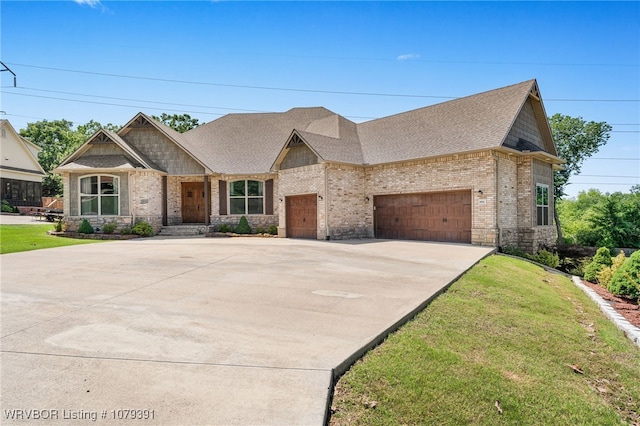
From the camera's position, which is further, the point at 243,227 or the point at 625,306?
the point at 243,227

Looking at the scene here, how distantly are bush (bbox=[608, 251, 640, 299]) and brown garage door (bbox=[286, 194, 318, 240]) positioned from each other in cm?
1201

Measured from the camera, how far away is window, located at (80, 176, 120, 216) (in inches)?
774

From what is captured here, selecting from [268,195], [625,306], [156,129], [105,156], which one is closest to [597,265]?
[625,306]

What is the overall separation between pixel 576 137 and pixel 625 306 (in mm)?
24524

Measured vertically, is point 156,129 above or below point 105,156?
above

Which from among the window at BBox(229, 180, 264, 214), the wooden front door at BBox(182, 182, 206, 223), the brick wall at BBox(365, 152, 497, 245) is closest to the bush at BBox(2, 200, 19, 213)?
the wooden front door at BBox(182, 182, 206, 223)

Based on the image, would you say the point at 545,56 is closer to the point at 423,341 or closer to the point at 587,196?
the point at 423,341

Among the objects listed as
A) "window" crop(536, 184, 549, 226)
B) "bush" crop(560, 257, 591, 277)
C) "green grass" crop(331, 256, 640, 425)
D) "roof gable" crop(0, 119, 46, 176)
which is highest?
"roof gable" crop(0, 119, 46, 176)

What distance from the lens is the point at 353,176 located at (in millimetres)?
18812

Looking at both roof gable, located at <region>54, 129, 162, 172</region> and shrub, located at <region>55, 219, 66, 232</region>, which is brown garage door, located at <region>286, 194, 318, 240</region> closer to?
roof gable, located at <region>54, 129, 162, 172</region>

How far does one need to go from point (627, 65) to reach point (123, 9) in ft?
84.8

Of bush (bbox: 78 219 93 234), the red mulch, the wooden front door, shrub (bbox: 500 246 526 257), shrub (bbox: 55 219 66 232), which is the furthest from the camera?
the wooden front door

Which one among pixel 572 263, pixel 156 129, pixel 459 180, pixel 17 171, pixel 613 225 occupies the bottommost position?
pixel 572 263

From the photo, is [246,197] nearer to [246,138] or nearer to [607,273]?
→ [246,138]
